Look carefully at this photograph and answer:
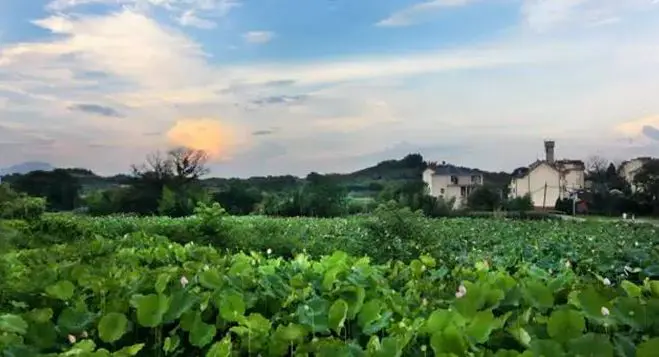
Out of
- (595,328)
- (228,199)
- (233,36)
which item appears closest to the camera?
(595,328)

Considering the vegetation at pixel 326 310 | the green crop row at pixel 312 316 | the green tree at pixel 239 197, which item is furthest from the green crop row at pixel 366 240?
the green crop row at pixel 312 316

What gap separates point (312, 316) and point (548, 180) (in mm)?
10879

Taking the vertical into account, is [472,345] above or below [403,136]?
below

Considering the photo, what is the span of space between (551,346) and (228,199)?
1037 cm

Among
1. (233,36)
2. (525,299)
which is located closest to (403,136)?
(233,36)

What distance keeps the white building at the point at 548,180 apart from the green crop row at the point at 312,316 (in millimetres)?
9520

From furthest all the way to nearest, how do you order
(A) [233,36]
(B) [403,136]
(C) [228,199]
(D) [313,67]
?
(C) [228,199], (B) [403,136], (D) [313,67], (A) [233,36]

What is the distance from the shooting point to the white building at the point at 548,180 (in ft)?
34.0

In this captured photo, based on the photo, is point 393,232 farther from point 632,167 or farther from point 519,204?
point 519,204

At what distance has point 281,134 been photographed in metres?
7.29

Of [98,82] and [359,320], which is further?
[98,82]

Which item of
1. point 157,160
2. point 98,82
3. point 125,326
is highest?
point 98,82

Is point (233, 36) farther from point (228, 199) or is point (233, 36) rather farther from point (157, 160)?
point (228, 199)

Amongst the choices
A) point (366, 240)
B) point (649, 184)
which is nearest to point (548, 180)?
point (649, 184)
